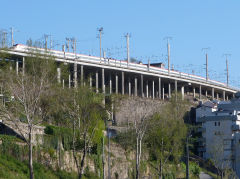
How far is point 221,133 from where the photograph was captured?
83.2m

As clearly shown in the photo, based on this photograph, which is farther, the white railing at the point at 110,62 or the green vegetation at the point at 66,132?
the white railing at the point at 110,62

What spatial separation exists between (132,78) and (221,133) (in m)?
17.2

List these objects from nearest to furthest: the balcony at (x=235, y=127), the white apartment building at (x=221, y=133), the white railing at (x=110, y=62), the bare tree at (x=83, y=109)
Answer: the bare tree at (x=83, y=109)
the white railing at (x=110, y=62)
the white apartment building at (x=221, y=133)
the balcony at (x=235, y=127)

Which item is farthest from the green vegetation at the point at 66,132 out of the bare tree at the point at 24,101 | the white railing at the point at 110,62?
the white railing at the point at 110,62

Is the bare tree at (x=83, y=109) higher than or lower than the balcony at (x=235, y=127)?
higher

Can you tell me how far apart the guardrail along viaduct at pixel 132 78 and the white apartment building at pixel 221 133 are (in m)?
6.40

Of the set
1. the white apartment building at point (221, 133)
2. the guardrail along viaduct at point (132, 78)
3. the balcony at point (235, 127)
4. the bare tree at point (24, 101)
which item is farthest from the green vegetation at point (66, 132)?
the balcony at point (235, 127)

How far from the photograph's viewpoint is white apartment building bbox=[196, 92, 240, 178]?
3164 inches

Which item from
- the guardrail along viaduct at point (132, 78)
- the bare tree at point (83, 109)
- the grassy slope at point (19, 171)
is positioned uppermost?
the guardrail along viaduct at point (132, 78)

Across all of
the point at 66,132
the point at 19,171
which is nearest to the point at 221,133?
the point at 66,132

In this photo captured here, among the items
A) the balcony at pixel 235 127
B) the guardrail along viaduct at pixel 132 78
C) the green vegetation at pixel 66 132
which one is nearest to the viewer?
the green vegetation at pixel 66 132

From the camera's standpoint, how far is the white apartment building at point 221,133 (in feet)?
264

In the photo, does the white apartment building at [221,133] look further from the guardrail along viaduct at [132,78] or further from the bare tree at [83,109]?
the bare tree at [83,109]

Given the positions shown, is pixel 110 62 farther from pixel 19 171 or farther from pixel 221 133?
pixel 19 171
